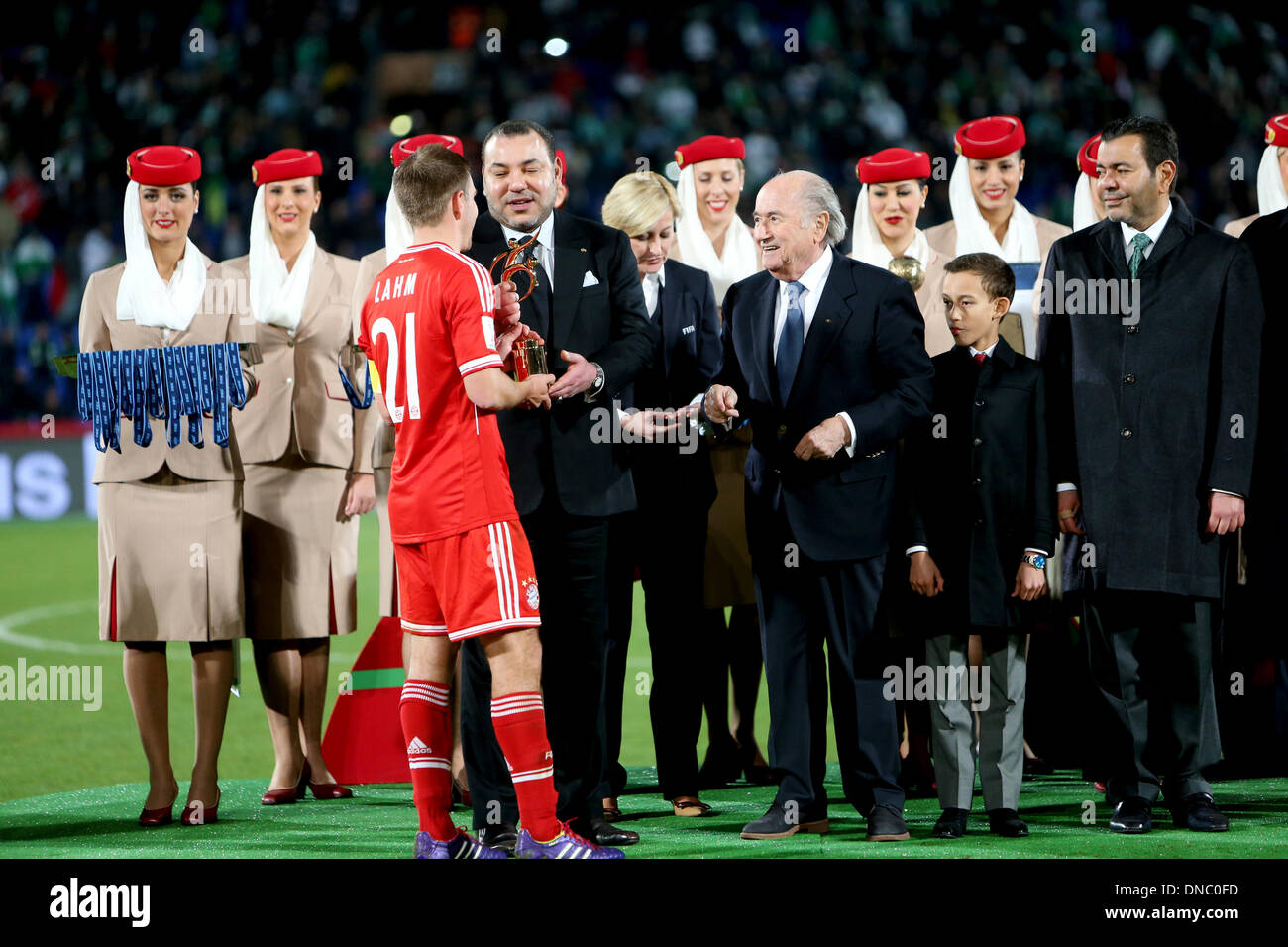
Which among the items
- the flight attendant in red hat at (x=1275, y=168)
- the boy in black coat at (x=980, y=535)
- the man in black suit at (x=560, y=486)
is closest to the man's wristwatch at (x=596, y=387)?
the man in black suit at (x=560, y=486)

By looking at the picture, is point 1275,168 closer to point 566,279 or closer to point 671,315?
point 671,315

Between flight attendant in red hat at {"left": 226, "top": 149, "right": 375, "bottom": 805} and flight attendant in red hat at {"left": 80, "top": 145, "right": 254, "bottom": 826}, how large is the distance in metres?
0.27

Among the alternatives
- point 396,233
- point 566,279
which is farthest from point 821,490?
point 396,233

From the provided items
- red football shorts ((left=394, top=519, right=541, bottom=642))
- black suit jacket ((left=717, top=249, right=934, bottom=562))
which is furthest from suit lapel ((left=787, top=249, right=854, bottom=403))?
red football shorts ((left=394, top=519, right=541, bottom=642))

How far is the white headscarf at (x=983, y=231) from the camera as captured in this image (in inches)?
250

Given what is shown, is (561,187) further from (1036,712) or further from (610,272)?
(1036,712)

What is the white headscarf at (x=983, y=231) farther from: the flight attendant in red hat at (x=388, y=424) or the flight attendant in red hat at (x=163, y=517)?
the flight attendant in red hat at (x=163, y=517)

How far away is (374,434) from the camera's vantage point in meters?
6.05

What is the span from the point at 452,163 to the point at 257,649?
2.45m

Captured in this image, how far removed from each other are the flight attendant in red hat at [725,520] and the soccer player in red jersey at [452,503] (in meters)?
1.65

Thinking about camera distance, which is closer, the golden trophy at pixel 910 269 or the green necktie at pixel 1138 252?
the green necktie at pixel 1138 252

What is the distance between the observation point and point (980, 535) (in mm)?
4816

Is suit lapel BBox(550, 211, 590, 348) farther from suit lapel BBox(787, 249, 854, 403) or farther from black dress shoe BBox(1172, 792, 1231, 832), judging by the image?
black dress shoe BBox(1172, 792, 1231, 832)
